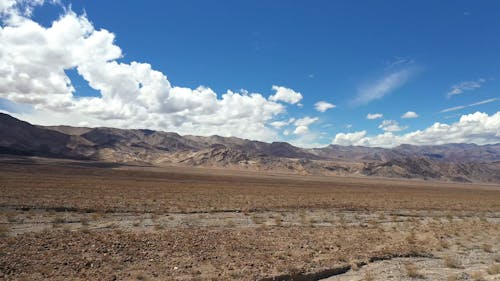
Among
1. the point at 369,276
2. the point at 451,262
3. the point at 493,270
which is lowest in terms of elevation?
the point at 369,276

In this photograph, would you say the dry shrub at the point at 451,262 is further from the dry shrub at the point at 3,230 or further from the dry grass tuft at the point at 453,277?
the dry shrub at the point at 3,230

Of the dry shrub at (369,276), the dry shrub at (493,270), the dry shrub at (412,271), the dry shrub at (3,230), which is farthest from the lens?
the dry shrub at (3,230)

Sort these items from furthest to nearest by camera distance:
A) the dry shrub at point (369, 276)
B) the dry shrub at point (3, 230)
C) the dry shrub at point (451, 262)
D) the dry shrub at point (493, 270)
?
the dry shrub at point (3, 230)
the dry shrub at point (451, 262)
the dry shrub at point (493, 270)
the dry shrub at point (369, 276)

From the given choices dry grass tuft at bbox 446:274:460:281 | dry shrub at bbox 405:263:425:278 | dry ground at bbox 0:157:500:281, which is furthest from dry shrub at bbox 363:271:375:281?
dry grass tuft at bbox 446:274:460:281

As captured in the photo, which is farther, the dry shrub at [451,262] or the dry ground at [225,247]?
the dry shrub at [451,262]

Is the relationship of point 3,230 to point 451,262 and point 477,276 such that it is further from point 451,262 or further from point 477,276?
point 477,276

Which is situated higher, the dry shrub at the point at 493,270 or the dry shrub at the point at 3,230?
the dry shrub at the point at 493,270

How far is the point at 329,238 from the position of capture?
678 inches

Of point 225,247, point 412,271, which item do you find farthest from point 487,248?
point 225,247

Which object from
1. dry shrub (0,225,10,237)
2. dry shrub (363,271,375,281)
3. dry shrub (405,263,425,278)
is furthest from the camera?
dry shrub (0,225,10,237)

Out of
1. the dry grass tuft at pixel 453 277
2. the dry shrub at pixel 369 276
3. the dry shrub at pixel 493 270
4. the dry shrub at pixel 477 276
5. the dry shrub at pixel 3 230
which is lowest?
the dry shrub at pixel 369 276

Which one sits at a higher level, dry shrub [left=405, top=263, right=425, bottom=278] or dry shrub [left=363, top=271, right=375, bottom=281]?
dry shrub [left=405, top=263, right=425, bottom=278]

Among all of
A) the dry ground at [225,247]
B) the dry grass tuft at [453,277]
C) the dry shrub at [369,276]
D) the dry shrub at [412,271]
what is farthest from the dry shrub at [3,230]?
the dry grass tuft at [453,277]

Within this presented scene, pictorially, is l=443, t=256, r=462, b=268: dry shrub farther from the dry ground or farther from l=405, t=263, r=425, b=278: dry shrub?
l=405, t=263, r=425, b=278: dry shrub
